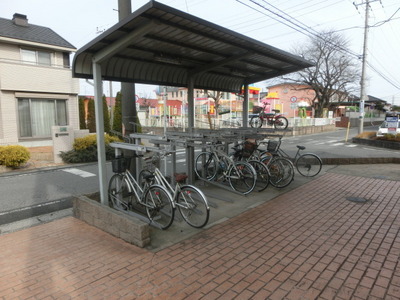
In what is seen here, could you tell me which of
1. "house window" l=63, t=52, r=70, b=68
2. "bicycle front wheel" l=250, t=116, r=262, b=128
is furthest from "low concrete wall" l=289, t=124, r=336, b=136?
"house window" l=63, t=52, r=70, b=68

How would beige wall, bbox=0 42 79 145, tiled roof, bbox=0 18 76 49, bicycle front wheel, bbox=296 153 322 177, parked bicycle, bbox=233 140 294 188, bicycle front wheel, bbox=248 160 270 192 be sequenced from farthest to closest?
1. tiled roof, bbox=0 18 76 49
2. beige wall, bbox=0 42 79 145
3. bicycle front wheel, bbox=296 153 322 177
4. parked bicycle, bbox=233 140 294 188
5. bicycle front wheel, bbox=248 160 270 192

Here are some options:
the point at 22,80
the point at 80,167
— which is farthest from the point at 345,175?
the point at 22,80

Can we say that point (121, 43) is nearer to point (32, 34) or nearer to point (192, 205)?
point (192, 205)

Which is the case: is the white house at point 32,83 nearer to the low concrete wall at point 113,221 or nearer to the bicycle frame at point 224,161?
the low concrete wall at point 113,221

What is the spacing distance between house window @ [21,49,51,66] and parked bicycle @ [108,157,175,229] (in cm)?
1277

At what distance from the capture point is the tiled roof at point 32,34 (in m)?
13.9

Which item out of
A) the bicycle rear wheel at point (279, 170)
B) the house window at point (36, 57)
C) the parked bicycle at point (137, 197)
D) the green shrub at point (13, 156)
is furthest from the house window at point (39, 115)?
the bicycle rear wheel at point (279, 170)

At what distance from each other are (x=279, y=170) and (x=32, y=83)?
13.6m

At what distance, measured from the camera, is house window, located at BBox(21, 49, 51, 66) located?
47.0ft

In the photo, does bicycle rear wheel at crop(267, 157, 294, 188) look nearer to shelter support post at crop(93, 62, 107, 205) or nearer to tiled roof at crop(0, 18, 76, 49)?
shelter support post at crop(93, 62, 107, 205)

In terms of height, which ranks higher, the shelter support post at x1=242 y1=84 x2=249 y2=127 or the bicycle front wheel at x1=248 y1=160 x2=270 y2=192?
the shelter support post at x1=242 y1=84 x2=249 y2=127

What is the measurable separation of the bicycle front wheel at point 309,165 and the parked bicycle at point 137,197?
473 centimetres

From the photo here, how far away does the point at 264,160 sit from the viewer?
696 cm

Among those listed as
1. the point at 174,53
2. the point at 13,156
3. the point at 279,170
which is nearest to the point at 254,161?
the point at 279,170
